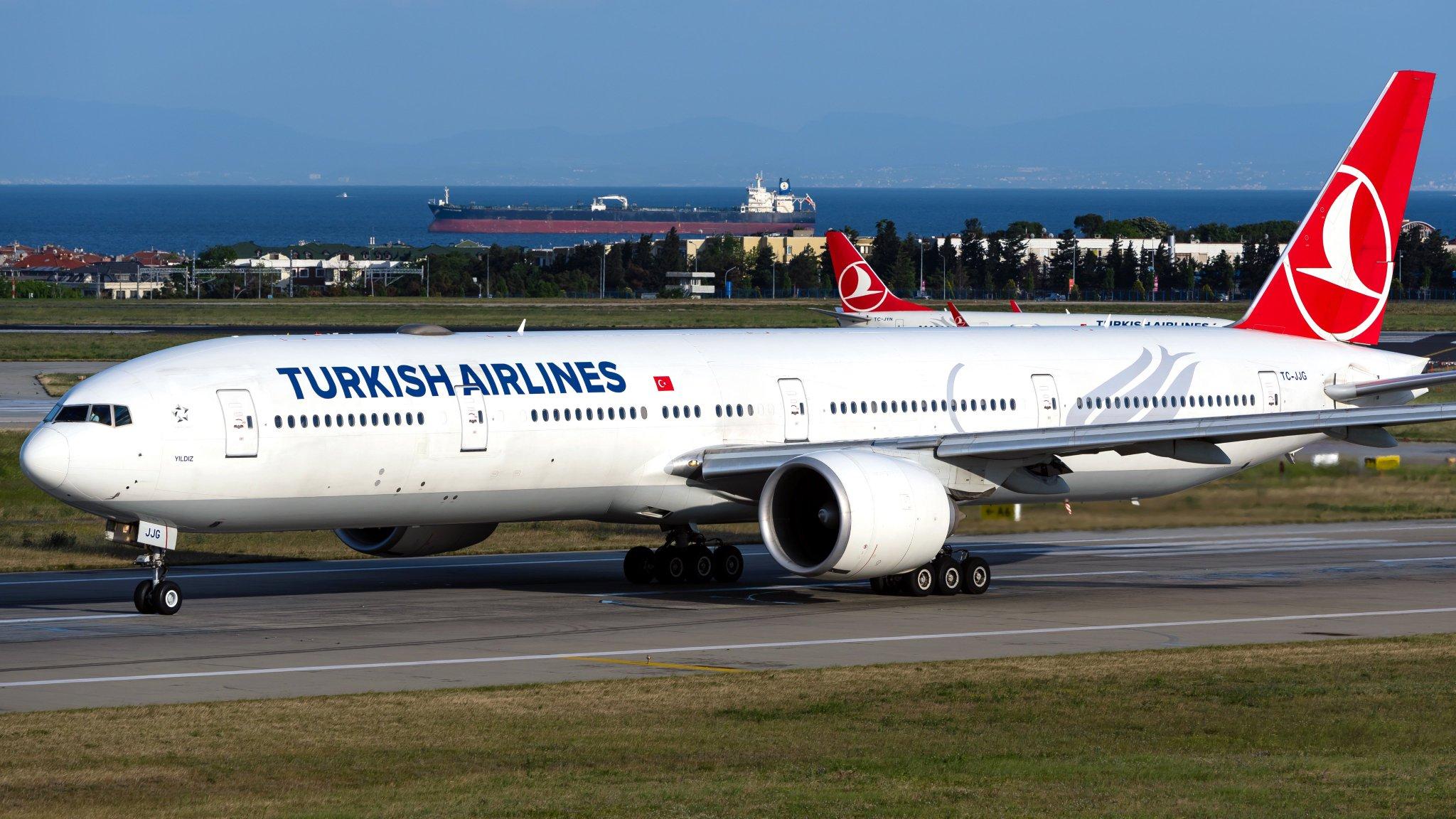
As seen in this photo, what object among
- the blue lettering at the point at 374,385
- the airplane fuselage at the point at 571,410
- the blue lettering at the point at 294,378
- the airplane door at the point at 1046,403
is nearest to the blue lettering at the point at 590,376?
the airplane fuselage at the point at 571,410

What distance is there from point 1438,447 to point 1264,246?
127 metres

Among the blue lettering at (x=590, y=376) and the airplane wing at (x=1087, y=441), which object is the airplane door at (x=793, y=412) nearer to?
the airplane wing at (x=1087, y=441)

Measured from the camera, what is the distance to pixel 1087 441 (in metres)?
28.0

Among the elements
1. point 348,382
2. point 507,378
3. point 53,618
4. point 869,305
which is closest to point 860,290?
point 869,305

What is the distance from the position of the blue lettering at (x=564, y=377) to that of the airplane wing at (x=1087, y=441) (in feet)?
6.53

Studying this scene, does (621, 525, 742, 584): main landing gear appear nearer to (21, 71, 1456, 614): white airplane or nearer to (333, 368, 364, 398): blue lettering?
(21, 71, 1456, 614): white airplane

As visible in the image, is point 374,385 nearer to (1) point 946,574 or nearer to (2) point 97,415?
(2) point 97,415

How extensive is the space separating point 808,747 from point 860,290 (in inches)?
2205

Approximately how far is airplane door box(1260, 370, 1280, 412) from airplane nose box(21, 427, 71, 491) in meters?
20.7

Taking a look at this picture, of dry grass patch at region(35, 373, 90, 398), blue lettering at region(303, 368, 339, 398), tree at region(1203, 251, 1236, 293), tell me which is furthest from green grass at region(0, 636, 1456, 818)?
tree at region(1203, 251, 1236, 293)

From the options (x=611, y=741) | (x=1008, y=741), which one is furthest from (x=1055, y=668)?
(x=611, y=741)

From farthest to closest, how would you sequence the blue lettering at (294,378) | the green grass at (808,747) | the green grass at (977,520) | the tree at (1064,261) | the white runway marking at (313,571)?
the tree at (1064,261) < the green grass at (977,520) < the white runway marking at (313,571) < the blue lettering at (294,378) < the green grass at (808,747)

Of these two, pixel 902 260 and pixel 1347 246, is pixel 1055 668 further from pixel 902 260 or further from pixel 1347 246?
pixel 902 260

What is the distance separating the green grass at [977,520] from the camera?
34.3 meters
